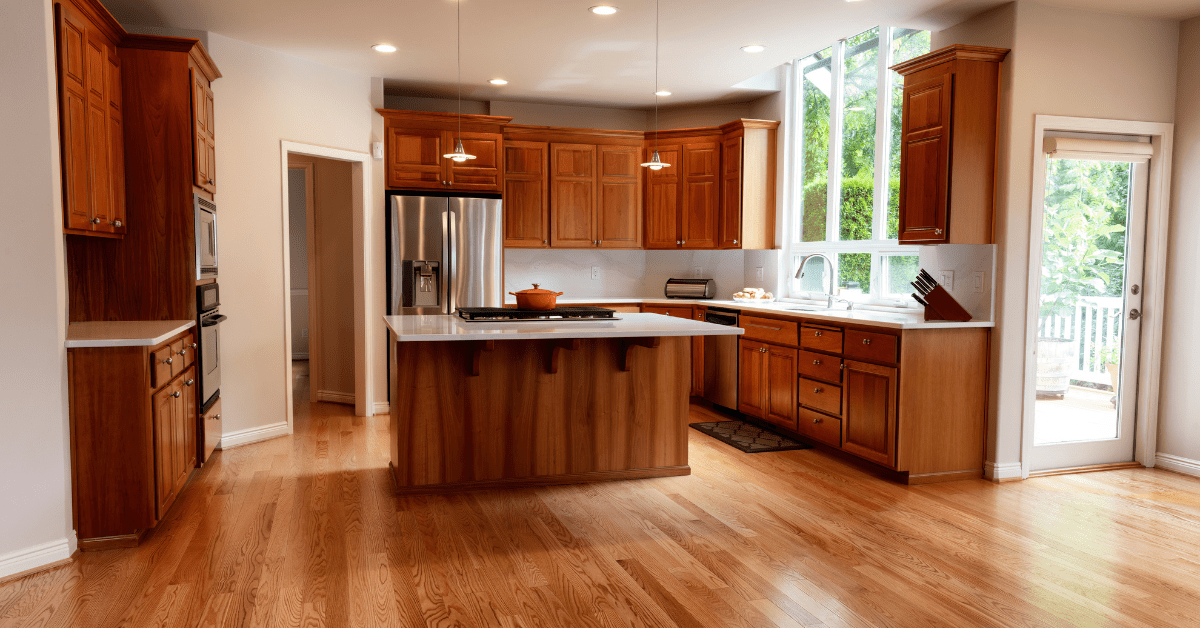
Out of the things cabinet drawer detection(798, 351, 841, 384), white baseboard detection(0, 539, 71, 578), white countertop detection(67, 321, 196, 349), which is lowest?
white baseboard detection(0, 539, 71, 578)

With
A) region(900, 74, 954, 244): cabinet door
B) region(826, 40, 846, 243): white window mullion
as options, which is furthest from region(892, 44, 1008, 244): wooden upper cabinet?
region(826, 40, 846, 243): white window mullion

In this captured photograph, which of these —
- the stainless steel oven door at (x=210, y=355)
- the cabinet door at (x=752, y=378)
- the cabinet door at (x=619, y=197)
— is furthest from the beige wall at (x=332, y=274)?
the cabinet door at (x=752, y=378)

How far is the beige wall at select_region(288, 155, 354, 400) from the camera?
616 cm

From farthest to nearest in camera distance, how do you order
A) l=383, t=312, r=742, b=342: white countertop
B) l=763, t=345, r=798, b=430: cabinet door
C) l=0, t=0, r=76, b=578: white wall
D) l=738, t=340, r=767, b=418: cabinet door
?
l=738, t=340, r=767, b=418: cabinet door < l=763, t=345, r=798, b=430: cabinet door < l=383, t=312, r=742, b=342: white countertop < l=0, t=0, r=76, b=578: white wall

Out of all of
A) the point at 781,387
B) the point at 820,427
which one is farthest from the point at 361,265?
the point at 820,427

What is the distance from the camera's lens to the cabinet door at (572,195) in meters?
6.53

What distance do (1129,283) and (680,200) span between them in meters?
3.26

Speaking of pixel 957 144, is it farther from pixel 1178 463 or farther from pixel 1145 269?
pixel 1178 463

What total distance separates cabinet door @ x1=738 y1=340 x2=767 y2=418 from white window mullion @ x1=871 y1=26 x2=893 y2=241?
1105mm

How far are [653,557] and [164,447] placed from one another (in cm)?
210

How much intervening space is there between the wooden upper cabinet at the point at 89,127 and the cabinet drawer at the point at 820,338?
12.2ft

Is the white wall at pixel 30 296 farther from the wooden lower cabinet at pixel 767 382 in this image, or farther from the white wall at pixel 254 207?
the wooden lower cabinet at pixel 767 382

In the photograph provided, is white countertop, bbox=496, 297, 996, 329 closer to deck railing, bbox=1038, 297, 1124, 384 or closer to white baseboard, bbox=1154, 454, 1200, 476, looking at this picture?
deck railing, bbox=1038, 297, 1124, 384

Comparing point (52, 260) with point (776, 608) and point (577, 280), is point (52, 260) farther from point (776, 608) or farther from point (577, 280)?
point (577, 280)
